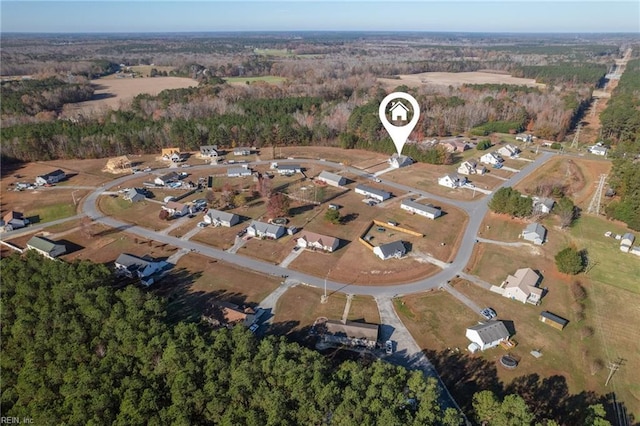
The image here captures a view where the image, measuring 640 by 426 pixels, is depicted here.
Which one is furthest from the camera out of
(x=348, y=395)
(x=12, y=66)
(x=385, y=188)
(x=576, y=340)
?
A: (x=12, y=66)

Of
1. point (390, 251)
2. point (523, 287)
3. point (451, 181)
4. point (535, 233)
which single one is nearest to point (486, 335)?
point (523, 287)

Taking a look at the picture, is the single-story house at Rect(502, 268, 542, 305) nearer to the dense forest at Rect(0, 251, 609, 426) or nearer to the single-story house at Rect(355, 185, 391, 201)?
the dense forest at Rect(0, 251, 609, 426)

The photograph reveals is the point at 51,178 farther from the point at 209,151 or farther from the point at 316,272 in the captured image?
the point at 316,272

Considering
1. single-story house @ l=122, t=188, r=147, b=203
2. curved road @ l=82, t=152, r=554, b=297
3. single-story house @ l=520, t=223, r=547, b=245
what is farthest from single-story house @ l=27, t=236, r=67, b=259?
single-story house @ l=520, t=223, r=547, b=245

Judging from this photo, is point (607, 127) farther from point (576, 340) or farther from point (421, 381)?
point (421, 381)

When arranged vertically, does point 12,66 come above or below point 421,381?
above

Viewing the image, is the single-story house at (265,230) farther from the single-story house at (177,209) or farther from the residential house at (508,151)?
the residential house at (508,151)

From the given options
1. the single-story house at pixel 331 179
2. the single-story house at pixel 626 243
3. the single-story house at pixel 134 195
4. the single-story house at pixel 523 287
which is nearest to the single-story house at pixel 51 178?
the single-story house at pixel 134 195

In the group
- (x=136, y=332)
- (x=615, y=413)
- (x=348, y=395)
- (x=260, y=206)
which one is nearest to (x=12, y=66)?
(x=260, y=206)
